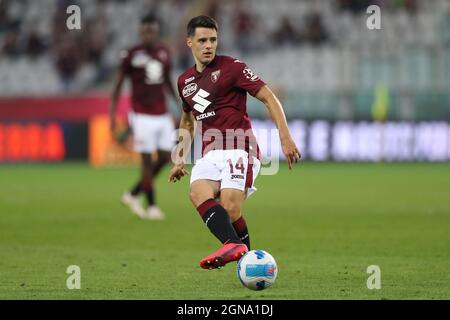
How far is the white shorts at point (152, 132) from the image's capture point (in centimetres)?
1341

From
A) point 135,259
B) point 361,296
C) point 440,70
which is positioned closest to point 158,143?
point 135,259

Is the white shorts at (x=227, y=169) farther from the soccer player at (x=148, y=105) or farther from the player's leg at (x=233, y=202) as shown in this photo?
the soccer player at (x=148, y=105)

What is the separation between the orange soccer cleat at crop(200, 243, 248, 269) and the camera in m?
7.04

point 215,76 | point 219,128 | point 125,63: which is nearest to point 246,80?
point 215,76

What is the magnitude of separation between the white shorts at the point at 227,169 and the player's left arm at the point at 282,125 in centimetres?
46

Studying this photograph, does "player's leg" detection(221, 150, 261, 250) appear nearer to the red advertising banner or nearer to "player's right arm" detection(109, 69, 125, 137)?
"player's right arm" detection(109, 69, 125, 137)

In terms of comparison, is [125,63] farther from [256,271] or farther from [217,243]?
[256,271]

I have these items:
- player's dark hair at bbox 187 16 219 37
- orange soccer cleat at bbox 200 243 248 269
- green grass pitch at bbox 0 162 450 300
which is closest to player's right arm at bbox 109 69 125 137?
green grass pitch at bbox 0 162 450 300

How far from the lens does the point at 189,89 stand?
7.92 metres

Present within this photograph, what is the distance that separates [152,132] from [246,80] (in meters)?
5.90

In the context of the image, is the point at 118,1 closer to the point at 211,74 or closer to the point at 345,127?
the point at 345,127

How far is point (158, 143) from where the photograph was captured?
13.5 meters

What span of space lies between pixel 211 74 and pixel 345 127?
18.1 metres

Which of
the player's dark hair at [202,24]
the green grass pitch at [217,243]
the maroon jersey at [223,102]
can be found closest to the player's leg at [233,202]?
the maroon jersey at [223,102]
